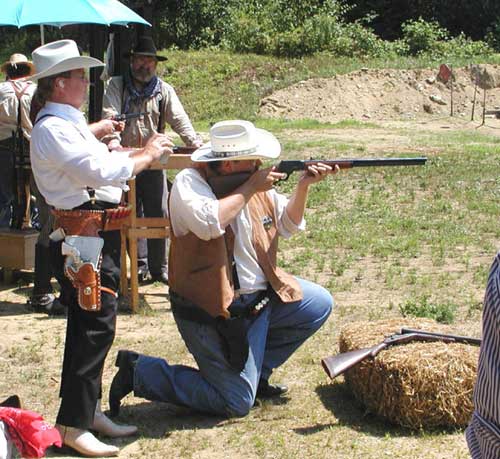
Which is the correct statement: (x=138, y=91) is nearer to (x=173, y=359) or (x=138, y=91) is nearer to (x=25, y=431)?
(x=173, y=359)

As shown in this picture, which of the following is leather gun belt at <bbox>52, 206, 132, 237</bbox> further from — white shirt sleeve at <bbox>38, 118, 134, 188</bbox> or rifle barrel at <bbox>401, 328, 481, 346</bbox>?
rifle barrel at <bbox>401, 328, 481, 346</bbox>

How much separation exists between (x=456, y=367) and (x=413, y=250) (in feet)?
15.4

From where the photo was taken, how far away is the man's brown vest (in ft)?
18.3

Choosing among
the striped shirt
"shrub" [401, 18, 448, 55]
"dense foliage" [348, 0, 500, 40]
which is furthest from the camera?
"dense foliage" [348, 0, 500, 40]

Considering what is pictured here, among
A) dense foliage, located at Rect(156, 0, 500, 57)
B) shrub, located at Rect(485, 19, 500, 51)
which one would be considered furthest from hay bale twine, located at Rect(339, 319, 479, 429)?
shrub, located at Rect(485, 19, 500, 51)

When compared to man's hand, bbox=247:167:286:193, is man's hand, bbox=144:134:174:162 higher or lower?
higher

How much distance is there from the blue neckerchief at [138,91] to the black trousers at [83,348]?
3.66 m

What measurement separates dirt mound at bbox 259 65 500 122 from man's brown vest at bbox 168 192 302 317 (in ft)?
64.2

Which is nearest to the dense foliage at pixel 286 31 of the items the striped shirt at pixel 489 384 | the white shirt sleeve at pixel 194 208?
the white shirt sleeve at pixel 194 208

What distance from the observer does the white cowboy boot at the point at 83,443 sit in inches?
207

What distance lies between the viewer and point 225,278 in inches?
221

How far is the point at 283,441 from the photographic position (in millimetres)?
5461

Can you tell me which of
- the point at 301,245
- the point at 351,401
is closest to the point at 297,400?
the point at 351,401

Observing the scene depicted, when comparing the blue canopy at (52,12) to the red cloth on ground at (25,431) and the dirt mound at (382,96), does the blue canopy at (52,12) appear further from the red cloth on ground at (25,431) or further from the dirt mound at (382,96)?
the dirt mound at (382,96)
